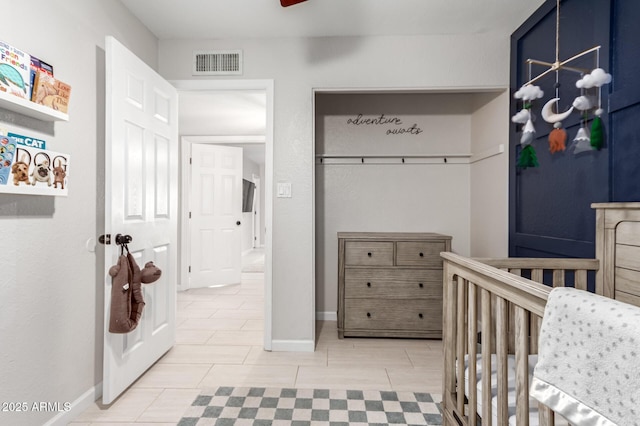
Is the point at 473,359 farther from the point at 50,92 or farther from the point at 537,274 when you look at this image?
the point at 50,92

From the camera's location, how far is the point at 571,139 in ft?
6.19

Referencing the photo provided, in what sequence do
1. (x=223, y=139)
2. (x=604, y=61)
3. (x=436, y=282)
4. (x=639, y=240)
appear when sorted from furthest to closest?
(x=223, y=139) → (x=436, y=282) → (x=604, y=61) → (x=639, y=240)

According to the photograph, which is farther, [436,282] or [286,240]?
[436,282]

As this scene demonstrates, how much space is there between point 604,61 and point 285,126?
6.14 ft

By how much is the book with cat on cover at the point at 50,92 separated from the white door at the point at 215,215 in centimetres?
294

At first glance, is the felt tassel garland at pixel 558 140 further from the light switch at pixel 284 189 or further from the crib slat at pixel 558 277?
the light switch at pixel 284 189

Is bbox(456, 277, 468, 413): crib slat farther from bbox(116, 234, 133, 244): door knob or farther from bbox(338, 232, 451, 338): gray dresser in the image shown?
bbox(116, 234, 133, 244): door knob

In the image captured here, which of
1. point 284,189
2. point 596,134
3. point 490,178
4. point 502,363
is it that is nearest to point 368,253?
point 284,189

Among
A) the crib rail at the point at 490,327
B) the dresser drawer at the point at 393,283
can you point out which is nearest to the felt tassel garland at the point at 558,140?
the crib rail at the point at 490,327

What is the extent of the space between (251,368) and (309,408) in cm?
62

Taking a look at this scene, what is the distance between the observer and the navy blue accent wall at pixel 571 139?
1.54 m

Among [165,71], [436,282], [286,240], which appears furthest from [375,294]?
[165,71]

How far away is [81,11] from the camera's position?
179 cm

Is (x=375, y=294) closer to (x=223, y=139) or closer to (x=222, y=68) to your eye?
(x=222, y=68)
